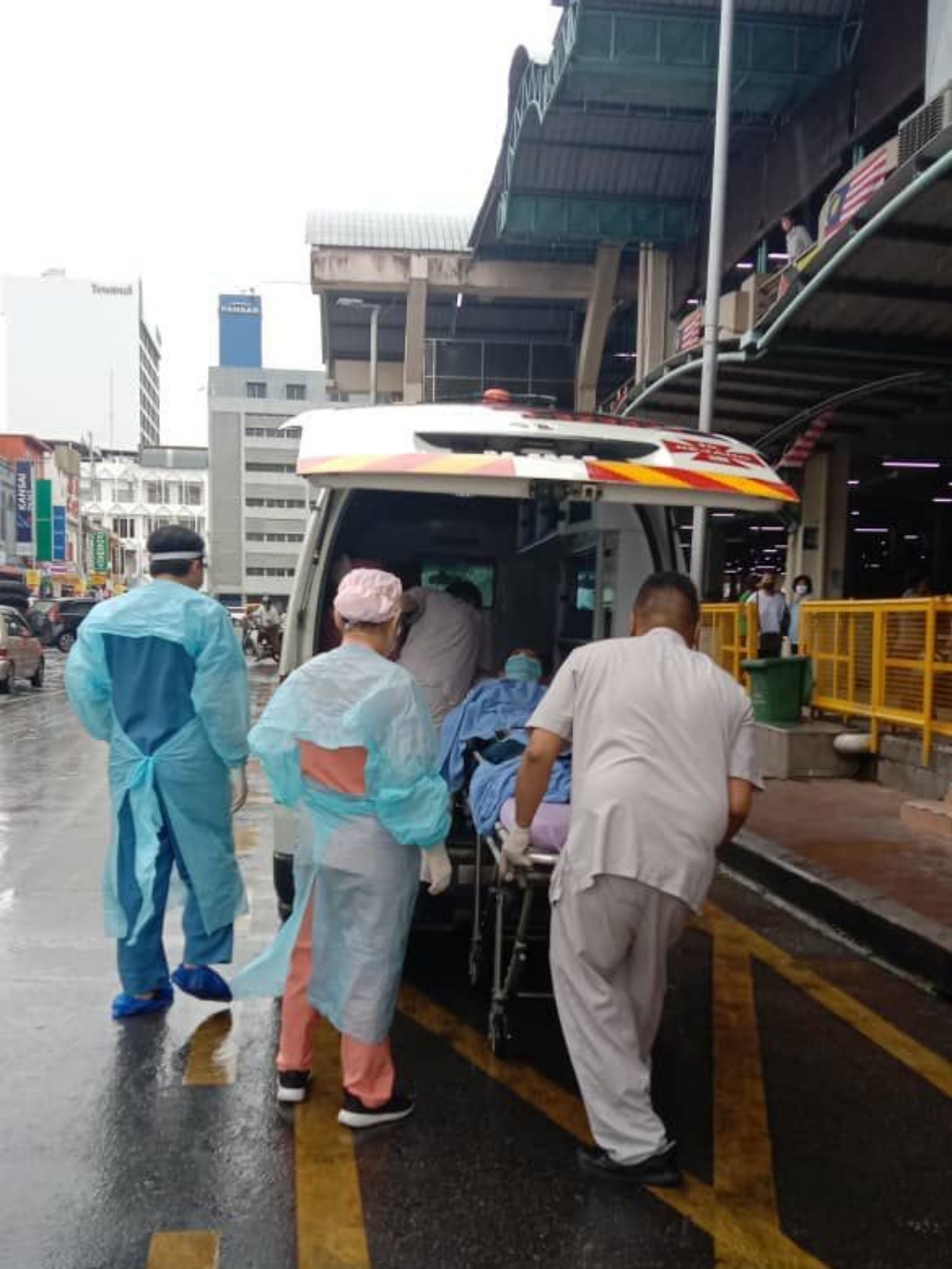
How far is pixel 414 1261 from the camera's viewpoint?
2.58 meters

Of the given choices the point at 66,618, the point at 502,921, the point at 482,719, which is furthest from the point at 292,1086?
the point at 66,618

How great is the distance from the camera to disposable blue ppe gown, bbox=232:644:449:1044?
323 centimetres

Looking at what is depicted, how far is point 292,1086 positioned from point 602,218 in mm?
23842

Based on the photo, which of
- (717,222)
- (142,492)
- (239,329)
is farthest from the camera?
(239,329)

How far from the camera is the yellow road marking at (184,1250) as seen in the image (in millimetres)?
2547

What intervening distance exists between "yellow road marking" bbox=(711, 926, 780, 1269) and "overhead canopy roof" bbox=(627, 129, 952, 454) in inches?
224

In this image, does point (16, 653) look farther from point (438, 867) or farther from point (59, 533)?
point (59, 533)

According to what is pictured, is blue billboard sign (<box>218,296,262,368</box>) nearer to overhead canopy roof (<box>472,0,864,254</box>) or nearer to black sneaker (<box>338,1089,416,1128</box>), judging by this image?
overhead canopy roof (<box>472,0,864,254</box>)

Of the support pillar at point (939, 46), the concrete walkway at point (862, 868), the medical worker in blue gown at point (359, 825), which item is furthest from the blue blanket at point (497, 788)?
the support pillar at point (939, 46)

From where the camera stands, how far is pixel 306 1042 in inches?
135

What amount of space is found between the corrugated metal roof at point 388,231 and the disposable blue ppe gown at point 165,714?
91.8 ft

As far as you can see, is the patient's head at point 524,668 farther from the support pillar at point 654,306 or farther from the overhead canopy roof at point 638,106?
the support pillar at point 654,306

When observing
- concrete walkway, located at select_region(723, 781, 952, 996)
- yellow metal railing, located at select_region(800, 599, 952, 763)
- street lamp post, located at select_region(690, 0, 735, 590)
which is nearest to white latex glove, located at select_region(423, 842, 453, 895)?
concrete walkway, located at select_region(723, 781, 952, 996)

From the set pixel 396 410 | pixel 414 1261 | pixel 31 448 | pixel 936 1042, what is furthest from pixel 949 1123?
pixel 31 448
